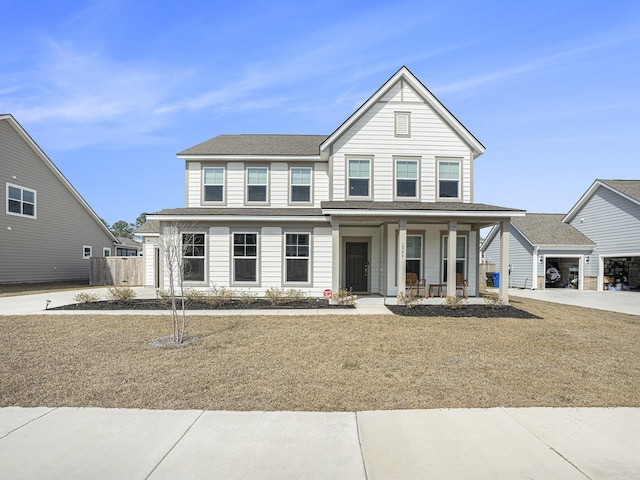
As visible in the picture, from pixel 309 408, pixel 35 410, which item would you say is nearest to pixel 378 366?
pixel 309 408

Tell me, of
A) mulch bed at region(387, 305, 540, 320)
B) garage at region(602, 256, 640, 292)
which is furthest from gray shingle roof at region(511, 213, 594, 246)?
mulch bed at region(387, 305, 540, 320)

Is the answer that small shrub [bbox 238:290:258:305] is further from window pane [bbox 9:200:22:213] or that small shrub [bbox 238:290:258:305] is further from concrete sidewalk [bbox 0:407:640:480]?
window pane [bbox 9:200:22:213]

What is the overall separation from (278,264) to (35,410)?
10.5m

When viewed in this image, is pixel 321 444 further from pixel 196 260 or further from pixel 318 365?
pixel 196 260

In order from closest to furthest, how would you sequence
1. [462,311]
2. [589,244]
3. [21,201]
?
1. [462,311]
2. [21,201]
3. [589,244]

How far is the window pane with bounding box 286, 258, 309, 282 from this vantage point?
14.6 meters

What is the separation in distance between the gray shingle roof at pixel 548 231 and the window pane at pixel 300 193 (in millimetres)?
15924

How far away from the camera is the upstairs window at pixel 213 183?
1561 cm

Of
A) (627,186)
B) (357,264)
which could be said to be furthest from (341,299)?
Answer: (627,186)

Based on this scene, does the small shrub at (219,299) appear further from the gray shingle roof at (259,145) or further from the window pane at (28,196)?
the window pane at (28,196)

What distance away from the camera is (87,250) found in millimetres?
25531

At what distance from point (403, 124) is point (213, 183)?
7962 mm

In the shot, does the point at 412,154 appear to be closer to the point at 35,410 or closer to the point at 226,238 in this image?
the point at 226,238

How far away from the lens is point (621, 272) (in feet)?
79.1
